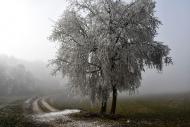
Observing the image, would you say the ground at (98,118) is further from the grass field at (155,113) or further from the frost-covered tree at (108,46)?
the frost-covered tree at (108,46)

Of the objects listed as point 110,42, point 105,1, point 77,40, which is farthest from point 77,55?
point 105,1

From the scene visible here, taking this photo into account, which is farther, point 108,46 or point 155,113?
point 155,113

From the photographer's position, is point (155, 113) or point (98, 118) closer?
point (98, 118)

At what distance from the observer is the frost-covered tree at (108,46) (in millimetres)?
Result: 40312

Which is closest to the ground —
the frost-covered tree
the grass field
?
the grass field

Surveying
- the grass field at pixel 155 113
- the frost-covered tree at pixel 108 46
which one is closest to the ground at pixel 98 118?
the grass field at pixel 155 113

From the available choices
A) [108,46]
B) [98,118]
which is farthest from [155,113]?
[108,46]

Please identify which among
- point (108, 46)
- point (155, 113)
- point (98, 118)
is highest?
point (108, 46)

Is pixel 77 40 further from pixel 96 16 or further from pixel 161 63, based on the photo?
pixel 161 63

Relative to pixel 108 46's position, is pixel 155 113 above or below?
below

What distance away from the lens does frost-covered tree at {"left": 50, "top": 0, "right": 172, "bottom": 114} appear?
40312mm

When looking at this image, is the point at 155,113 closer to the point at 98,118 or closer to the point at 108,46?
the point at 98,118

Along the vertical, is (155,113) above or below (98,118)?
above

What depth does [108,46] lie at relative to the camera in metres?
39.4
